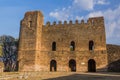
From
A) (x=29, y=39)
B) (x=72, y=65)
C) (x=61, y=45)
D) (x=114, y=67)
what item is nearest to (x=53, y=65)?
(x=72, y=65)

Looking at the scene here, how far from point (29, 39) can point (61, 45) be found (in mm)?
4909

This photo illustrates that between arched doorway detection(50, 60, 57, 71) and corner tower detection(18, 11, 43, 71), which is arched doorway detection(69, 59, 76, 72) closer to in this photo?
arched doorway detection(50, 60, 57, 71)

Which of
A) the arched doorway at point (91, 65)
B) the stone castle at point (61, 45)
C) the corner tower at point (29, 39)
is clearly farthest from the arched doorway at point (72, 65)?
the corner tower at point (29, 39)

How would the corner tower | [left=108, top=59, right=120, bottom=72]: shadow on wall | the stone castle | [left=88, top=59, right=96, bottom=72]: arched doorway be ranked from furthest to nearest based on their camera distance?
[left=88, top=59, right=96, bottom=72]: arched doorway, the corner tower, the stone castle, [left=108, top=59, right=120, bottom=72]: shadow on wall

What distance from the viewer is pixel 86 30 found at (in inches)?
1163

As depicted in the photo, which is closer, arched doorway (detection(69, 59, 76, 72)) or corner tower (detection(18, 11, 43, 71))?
corner tower (detection(18, 11, 43, 71))

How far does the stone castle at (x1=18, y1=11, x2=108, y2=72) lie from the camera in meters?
28.6

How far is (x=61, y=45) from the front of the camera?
30.0 m

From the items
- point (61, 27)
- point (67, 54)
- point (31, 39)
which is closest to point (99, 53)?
point (67, 54)

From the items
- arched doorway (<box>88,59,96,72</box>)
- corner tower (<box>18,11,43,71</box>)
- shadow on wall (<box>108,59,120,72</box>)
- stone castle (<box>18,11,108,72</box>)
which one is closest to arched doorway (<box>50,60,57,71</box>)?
stone castle (<box>18,11,108,72</box>)

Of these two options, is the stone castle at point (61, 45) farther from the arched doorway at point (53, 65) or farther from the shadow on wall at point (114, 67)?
the shadow on wall at point (114, 67)

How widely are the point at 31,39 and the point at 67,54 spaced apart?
584 cm

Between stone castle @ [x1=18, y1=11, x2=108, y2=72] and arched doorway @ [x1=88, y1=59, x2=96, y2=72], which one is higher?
stone castle @ [x1=18, y1=11, x2=108, y2=72]

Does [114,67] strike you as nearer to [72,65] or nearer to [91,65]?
[91,65]
